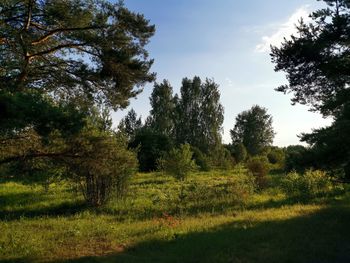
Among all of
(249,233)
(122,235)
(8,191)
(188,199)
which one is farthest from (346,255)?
(8,191)

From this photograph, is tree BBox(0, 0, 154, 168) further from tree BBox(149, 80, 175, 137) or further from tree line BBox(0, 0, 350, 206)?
tree BBox(149, 80, 175, 137)

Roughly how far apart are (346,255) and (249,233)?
2.79 meters

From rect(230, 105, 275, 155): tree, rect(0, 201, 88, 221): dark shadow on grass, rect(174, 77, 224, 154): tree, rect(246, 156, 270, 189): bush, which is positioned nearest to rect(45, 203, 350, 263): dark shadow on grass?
rect(0, 201, 88, 221): dark shadow on grass

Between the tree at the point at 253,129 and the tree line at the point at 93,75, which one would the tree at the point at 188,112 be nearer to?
the tree at the point at 253,129

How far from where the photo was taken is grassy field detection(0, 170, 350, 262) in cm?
995

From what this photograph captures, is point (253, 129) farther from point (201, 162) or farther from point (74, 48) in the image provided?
point (74, 48)

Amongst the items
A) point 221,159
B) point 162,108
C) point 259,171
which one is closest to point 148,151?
point 221,159

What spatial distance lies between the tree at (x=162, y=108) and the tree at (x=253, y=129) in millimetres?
24989

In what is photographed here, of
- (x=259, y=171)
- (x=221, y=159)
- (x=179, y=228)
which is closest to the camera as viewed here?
(x=179, y=228)

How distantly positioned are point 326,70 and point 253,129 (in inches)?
2874

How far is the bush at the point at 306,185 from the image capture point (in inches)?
892

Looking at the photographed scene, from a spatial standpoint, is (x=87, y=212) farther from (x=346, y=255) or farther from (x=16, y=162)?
(x=346, y=255)

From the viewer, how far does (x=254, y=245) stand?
34.3 feet

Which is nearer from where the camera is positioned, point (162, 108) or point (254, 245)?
point (254, 245)
